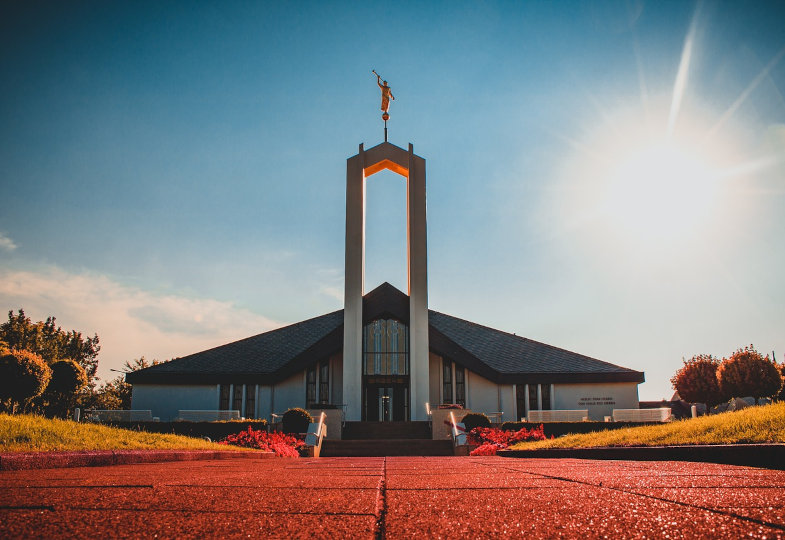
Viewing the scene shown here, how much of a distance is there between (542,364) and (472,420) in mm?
9910

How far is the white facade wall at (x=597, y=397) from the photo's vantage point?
28281 mm

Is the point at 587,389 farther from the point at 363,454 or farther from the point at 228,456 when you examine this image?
the point at 228,456

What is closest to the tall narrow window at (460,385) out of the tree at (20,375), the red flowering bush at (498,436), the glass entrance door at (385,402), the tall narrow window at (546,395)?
the glass entrance door at (385,402)

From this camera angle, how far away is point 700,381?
2822cm

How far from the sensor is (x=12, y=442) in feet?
23.6

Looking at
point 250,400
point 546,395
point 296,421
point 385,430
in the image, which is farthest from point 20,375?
point 546,395

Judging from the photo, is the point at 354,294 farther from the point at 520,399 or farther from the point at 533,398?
the point at 533,398

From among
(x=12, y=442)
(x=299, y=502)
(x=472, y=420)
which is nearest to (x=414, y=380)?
(x=472, y=420)

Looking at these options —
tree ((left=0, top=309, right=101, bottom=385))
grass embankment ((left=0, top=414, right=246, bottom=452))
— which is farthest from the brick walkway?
tree ((left=0, top=309, right=101, bottom=385))

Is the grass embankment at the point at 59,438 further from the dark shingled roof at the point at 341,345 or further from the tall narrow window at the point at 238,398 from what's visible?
the tall narrow window at the point at 238,398

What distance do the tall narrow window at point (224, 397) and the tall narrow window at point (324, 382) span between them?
4559 millimetres

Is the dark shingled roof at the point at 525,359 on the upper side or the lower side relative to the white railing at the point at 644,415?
upper

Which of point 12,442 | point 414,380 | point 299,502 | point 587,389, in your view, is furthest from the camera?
point 587,389

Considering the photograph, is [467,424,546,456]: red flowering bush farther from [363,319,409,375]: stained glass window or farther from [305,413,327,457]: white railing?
[363,319,409,375]: stained glass window
